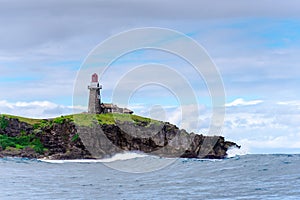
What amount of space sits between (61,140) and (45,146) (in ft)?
15.6

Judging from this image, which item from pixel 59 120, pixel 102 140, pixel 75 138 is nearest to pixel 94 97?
pixel 59 120

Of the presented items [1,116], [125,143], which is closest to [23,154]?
[1,116]

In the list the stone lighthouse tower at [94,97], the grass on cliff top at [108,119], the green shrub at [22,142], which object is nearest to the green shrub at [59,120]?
the grass on cliff top at [108,119]

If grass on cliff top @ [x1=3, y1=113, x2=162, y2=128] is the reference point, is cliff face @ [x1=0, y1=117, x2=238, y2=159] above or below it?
below

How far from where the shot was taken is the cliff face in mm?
155250

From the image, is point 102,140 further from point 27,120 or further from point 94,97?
point 27,120

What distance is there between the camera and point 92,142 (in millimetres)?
158500

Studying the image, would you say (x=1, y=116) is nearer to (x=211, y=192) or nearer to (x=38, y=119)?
(x=38, y=119)

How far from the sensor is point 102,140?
158750mm

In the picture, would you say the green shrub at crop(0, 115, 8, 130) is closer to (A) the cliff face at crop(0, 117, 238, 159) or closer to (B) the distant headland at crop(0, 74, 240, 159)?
(B) the distant headland at crop(0, 74, 240, 159)

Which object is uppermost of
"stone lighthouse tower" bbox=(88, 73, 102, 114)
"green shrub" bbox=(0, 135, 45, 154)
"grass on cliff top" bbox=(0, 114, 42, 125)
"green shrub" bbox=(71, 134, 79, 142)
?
"stone lighthouse tower" bbox=(88, 73, 102, 114)

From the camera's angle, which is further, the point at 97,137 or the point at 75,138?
the point at 75,138

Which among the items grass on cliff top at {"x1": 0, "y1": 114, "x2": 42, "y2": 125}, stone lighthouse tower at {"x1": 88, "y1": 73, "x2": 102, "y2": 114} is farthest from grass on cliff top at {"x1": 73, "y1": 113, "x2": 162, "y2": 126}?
grass on cliff top at {"x1": 0, "y1": 114, "x2": 42, "y2": 125}

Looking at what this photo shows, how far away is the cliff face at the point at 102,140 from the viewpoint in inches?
6112
